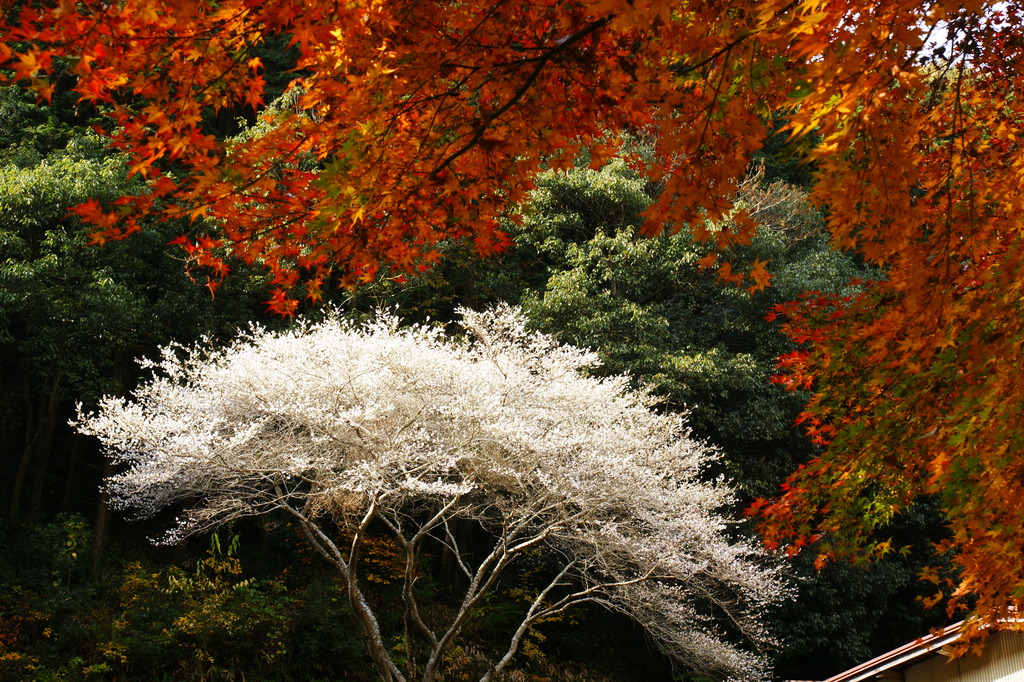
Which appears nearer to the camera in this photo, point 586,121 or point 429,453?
point 586,121

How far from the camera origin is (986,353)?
8.90ft

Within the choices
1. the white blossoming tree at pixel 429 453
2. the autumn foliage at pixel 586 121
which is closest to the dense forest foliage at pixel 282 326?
the white blossoming tree at pixel 429 453

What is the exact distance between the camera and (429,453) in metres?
8.81

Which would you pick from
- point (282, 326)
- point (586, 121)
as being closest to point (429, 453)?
point (282, 326)

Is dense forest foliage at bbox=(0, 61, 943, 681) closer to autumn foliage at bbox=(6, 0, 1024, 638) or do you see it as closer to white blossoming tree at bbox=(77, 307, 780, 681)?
white blossoming tree at bbox=(77, 307, 780, 681)

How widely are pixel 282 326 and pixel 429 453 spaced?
4.80 meters

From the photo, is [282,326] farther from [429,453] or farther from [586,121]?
[586,121]

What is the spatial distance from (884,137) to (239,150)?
1.97m

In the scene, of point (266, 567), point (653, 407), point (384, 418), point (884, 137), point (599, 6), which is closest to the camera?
point (599, 6)

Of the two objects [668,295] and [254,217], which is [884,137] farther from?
[668,295]

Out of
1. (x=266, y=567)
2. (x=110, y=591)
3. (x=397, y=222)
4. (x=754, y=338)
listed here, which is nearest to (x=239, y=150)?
(x=397, y=222)

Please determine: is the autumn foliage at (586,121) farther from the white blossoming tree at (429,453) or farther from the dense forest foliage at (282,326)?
the dense forest foliage at (282,326)

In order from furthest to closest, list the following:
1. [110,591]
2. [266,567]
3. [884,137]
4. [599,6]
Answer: [266,567], [110,591], [884,137], [599,6]

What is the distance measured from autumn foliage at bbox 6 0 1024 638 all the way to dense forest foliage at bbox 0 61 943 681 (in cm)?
699
